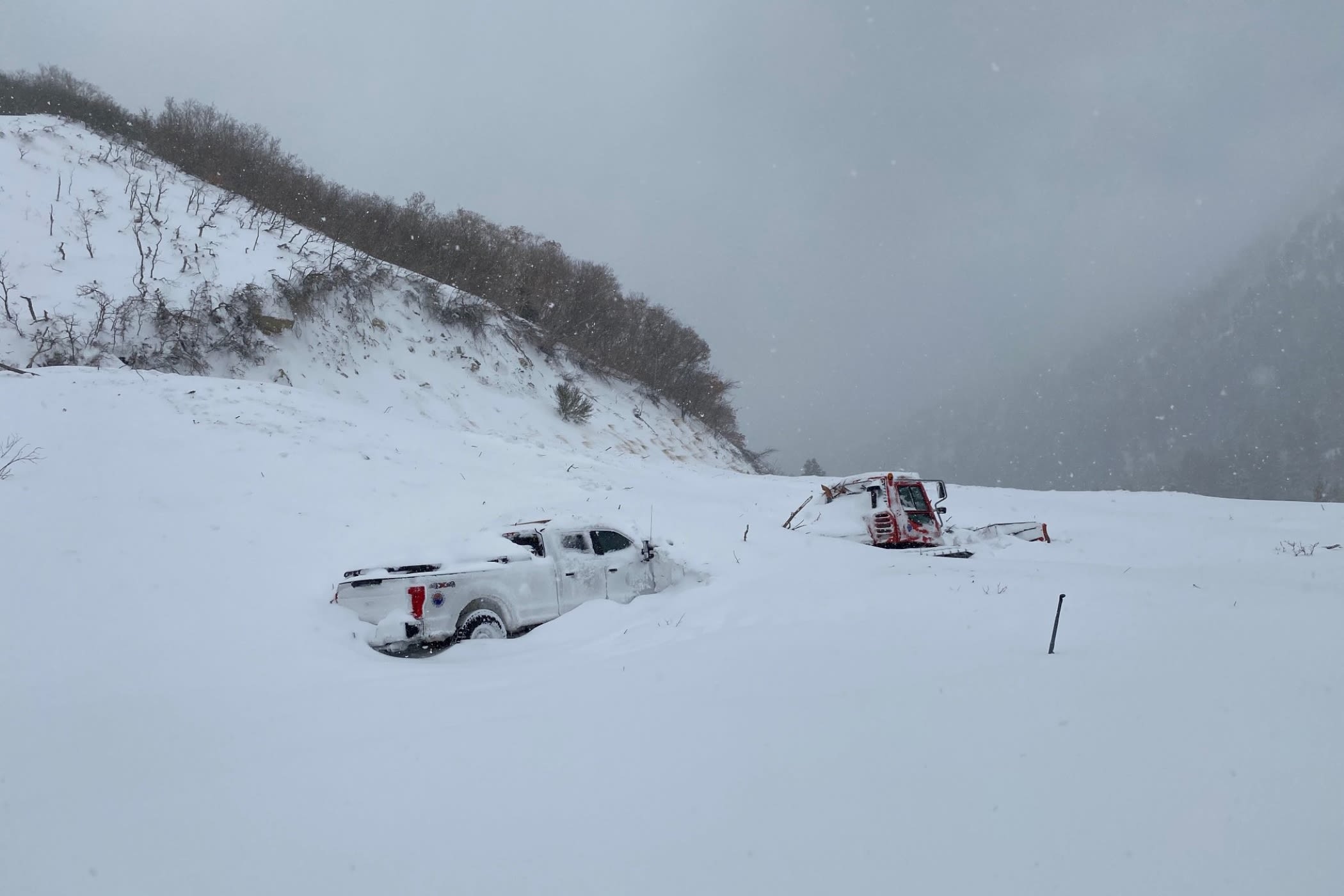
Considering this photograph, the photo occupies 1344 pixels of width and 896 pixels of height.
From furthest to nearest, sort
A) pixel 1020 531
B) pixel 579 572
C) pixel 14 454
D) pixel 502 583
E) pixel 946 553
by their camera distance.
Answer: pixel 1020 531 → pixel 946 553 → pixel 14 454 → pixel 579 572 → pixel 502 583

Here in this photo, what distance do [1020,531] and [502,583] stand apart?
10.7 metres

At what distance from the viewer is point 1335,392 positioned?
620ft

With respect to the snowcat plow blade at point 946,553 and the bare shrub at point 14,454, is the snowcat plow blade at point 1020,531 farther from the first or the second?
the bare shrub at point 14,454

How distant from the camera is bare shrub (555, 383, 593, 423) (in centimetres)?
2134

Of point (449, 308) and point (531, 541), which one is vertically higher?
point (449, 308)

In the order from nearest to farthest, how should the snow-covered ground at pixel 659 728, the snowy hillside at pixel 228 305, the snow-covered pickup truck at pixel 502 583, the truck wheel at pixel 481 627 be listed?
the snow-covered ground at pixel 659 728 → the snow-covered pickup truck at pixel 502 583 → the truck wheel at pixel 481 627 → the snowy hillside at pixel 228 305

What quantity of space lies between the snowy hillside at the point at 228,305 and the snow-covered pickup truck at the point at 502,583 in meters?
10.8

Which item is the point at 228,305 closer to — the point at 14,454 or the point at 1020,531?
the point at 14,454

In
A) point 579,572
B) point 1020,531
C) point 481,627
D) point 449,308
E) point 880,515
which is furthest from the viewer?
point 449,308

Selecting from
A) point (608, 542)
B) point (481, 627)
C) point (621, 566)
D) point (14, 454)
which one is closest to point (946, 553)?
point (621, 566)

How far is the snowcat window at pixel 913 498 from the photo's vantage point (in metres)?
11.6

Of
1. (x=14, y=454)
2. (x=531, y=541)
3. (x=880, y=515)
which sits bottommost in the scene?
(x=531, y=541)

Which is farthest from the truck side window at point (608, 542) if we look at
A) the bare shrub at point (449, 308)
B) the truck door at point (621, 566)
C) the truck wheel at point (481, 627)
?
the bare shrub at point (449, 308)

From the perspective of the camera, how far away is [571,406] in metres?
21.4
